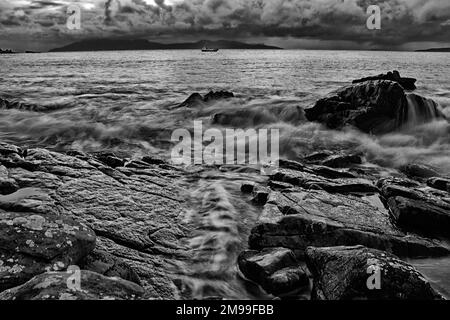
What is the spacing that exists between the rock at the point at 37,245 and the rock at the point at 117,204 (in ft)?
0.96

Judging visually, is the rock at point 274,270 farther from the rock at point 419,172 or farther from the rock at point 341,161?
the rock at point 419,172

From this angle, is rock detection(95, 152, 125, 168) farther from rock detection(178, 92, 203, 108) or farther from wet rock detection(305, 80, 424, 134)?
rock detection(178, 92, 203, 108)

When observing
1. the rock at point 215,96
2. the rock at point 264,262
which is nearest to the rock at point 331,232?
the rock at point 264,262

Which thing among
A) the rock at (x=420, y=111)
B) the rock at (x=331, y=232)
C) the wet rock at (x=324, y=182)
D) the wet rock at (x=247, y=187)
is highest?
the rock at (x=420, y=111)

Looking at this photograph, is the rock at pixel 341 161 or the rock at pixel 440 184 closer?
the rock at pixel 440 184

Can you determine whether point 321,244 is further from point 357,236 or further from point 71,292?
point 71,292

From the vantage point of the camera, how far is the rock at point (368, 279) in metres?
4.51

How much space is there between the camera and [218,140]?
Answer: 15453 millimetres

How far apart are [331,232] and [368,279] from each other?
1.93 metres

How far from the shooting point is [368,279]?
15.0 ft

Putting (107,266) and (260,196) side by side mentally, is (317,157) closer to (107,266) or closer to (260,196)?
(260,196)

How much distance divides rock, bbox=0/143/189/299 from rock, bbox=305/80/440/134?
925 cm

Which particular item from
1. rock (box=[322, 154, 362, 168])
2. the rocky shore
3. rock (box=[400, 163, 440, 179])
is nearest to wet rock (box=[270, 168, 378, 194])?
the rocky shore

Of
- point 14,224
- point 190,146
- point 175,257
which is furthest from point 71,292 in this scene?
point 190,146
